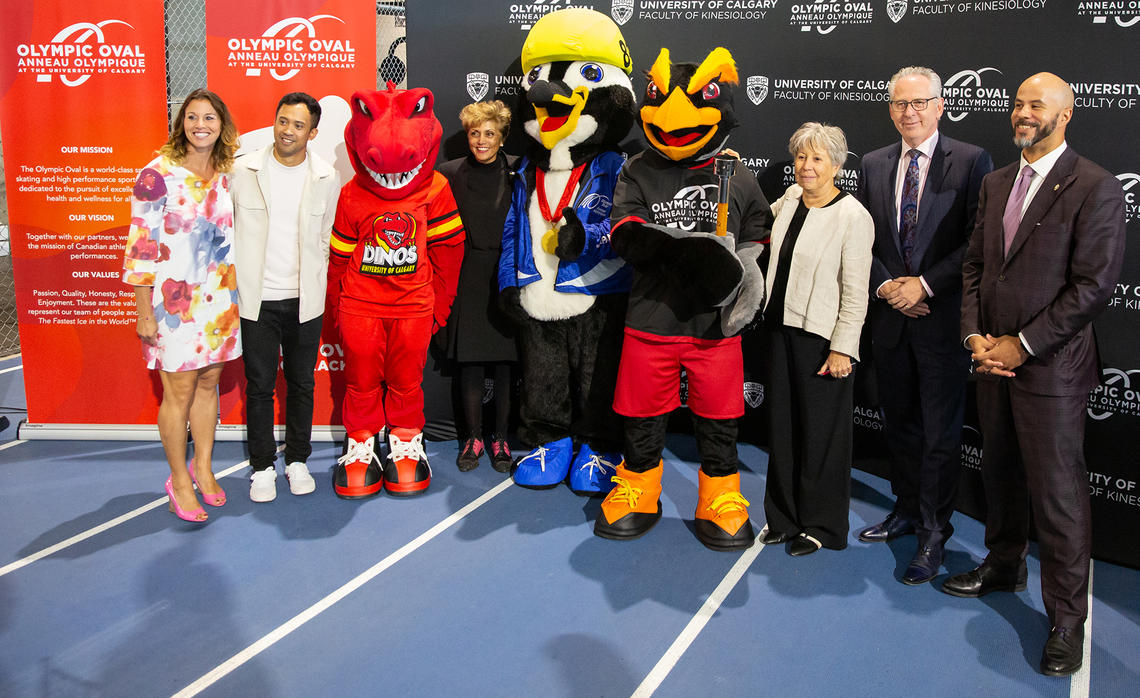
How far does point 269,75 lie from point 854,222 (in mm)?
3450

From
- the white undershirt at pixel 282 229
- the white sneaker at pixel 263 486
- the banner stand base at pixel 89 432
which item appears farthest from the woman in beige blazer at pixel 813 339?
the banner stand base at pixel 89 432

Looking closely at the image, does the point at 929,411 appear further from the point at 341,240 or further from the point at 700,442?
the point at 341,240

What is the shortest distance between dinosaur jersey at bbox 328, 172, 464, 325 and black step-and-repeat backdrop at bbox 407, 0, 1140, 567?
908mm

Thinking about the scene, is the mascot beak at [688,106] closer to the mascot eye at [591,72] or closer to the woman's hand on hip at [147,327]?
the mascot eye at [591,72]

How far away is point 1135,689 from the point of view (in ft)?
9.83

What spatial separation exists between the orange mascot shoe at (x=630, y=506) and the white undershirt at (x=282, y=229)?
1.93 m

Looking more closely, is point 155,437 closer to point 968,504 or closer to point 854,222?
point 854,222

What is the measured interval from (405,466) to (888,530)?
2496 millimetres

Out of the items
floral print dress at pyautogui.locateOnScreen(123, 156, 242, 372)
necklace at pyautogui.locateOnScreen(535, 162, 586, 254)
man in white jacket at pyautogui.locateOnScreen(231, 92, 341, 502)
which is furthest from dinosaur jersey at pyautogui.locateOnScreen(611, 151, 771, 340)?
floral print dress at pyautogui.locateOnScreen(123, 156, 242, 372)

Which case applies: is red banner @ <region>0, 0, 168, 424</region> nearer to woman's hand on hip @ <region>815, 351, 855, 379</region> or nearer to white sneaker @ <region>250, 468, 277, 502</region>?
white sneaker @ <region>250, 468, 277, 502</region>

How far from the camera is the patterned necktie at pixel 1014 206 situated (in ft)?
10.3

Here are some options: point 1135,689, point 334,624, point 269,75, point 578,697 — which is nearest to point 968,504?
point 1135,689

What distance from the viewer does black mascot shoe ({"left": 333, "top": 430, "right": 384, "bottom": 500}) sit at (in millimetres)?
4484

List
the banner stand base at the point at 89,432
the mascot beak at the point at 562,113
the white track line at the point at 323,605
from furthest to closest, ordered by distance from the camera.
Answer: the banner stand base at the point at 89,432
the mascot beak at the point at 562,113
the white track line at the point at 323,605
